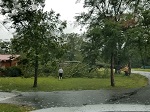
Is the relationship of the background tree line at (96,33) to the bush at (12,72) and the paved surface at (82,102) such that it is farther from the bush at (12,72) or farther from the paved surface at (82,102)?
the bush at (12,72)

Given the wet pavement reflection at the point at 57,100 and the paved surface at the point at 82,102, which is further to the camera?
the wet pavement reflection at the point at 57,100

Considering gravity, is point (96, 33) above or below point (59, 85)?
above

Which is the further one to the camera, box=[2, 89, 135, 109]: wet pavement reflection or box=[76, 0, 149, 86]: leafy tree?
box=[76, 0, 149, 86]: leafy tree

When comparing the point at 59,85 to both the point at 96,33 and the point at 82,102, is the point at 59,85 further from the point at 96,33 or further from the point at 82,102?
the point at 82,102

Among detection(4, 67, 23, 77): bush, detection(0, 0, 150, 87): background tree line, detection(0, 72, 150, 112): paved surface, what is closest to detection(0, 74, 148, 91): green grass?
detection(0, 0, 150, 87): background tree line

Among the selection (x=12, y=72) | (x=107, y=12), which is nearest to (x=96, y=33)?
(x=107, y=12)

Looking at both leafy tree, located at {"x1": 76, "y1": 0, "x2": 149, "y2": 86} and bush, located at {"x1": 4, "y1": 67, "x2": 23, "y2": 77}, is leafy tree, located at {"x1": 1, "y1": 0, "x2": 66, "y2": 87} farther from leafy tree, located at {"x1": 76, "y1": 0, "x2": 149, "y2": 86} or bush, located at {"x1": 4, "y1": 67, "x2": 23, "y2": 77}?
bush, located at {"x1": 4, "y1": 67, "x2": 23, "y2": 77}

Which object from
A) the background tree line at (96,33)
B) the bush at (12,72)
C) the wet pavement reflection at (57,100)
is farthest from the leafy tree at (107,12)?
the bush at (12,72)

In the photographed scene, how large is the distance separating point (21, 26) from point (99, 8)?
9863mm

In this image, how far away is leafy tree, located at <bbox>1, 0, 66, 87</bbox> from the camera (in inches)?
855

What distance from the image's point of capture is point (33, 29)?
24969 millimetres

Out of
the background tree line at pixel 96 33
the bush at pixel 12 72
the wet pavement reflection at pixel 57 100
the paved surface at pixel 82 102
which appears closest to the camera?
the paved surface at pixel 82 102

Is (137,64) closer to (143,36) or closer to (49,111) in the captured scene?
(143,36)

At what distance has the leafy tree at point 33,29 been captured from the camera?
71.3 feet
